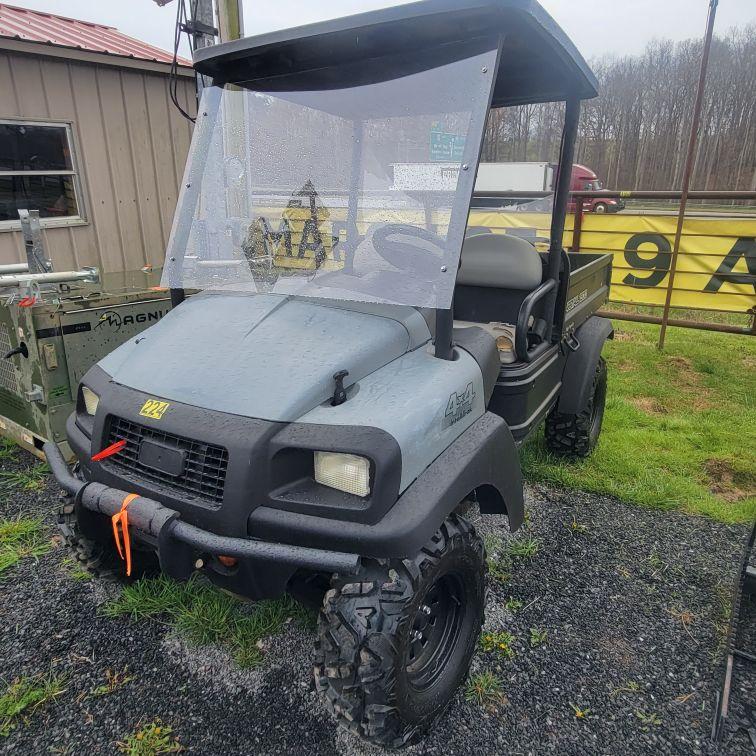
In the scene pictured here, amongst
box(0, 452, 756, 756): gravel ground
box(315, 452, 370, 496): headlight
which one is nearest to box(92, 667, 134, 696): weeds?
box(0, 452, 756, 756): gravel ground

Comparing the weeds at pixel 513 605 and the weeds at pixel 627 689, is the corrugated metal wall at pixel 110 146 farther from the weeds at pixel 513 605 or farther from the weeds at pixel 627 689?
the weeds at pixel 627 689

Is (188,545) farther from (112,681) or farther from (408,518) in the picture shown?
(112,681)

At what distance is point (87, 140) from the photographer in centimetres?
677

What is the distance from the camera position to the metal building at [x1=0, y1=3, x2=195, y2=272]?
623cm

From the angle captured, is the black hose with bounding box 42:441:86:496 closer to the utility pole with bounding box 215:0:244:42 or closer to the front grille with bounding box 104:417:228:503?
the front grille with bounding box 104:417:228:503

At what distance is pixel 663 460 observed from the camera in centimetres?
414

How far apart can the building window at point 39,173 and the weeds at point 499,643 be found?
646 centimetres

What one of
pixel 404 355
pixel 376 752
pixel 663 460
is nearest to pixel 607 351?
pixel 663 460

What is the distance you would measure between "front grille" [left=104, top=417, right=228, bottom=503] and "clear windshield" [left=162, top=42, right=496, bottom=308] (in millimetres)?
763

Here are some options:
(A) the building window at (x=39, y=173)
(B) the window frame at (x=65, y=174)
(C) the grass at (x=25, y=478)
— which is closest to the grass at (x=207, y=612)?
(C) the grass at (x=25, y=478)

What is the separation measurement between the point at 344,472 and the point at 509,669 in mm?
1220

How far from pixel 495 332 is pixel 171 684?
89.9 inches

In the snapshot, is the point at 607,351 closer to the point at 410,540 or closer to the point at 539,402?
the point at 539,402

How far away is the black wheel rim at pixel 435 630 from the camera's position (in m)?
2.01
